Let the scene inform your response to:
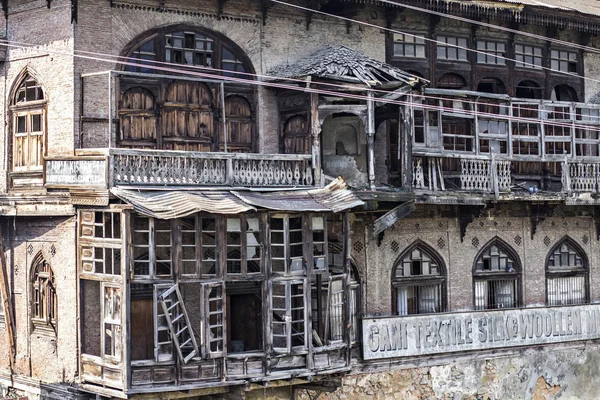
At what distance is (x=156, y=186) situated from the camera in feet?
68.6

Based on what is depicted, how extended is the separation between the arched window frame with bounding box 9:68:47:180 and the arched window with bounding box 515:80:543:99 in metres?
12.4

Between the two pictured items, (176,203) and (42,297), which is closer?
(176,203)

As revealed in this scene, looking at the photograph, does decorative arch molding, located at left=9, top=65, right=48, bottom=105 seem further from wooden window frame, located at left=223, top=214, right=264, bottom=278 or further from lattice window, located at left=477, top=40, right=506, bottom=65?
lattice window, located at left=477, top=40, right=506, bottom=65

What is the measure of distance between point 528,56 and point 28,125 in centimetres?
1302

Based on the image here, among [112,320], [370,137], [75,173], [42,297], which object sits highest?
[370,137]

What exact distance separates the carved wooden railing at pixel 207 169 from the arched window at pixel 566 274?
28.0 feet

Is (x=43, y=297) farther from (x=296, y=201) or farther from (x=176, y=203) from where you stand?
(x=296, y=201)

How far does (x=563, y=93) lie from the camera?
29625mm

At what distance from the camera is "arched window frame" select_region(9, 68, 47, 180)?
2277 cm

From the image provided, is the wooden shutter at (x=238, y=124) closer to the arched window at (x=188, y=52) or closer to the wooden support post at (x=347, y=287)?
the arched window at (x=188, y=52)

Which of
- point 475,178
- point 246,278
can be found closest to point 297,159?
point 246,278

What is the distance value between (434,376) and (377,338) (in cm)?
221

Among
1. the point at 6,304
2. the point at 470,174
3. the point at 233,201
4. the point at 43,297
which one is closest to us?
the point at 233,201

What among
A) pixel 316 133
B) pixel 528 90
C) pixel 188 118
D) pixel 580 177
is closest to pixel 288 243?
pixel 316 133
